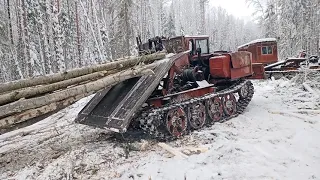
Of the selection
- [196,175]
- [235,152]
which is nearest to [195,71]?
[235,152]

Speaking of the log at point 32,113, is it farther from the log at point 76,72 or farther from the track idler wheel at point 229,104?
the track idler wheel at point 229,104

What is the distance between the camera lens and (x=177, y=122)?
8086 mm

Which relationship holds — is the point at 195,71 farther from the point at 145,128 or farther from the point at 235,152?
the point at 235,152

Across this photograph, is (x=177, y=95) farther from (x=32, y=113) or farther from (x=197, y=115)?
(x=32, y=113)

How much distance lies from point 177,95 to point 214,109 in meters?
1.72

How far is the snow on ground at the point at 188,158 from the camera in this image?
5.60m

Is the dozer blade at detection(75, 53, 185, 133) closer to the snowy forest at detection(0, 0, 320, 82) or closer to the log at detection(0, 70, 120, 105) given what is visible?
the log at detection(0, 70, 120, 105)

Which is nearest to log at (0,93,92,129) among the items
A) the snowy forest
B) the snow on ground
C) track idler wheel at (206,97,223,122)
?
the snow on ground

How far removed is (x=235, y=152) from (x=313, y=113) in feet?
15.9

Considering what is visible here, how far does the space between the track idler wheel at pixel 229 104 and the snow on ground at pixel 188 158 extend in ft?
1.84

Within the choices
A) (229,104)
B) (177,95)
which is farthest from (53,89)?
(229,104)

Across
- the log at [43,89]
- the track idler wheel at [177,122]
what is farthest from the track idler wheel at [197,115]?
the log at [43,89]

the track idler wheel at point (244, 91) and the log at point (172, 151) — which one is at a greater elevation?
the track idler wheel at point (244, 91)

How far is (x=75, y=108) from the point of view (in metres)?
12.8
